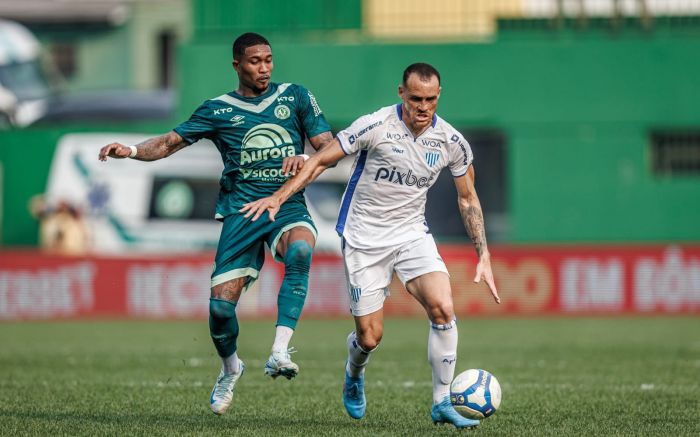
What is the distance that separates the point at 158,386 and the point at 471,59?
16228 millimetres

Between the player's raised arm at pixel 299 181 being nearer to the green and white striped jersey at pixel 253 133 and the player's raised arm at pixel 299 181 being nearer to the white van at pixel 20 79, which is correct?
the green and white striped jersey at pixel 253 133

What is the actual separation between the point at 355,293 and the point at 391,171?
2.96 feet

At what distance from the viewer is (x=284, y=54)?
26.2 metres

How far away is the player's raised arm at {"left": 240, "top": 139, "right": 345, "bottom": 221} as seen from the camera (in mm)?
8344

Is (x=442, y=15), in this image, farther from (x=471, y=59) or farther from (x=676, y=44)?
(x=676, y=44)

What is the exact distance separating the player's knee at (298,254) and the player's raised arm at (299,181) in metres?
0.32

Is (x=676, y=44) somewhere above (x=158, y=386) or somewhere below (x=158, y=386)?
above

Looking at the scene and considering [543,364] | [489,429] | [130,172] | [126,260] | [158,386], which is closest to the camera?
[489,429]

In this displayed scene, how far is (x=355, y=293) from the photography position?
897 cm

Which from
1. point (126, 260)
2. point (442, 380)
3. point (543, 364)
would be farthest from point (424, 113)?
point (126, 260)

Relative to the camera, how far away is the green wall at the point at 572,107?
26.0m

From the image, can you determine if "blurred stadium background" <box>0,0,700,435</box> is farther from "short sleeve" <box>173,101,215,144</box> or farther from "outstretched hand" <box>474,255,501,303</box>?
"outstretched hand" <box>474,255,501,303</box>

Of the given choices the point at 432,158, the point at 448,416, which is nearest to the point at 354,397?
the point at 448,416

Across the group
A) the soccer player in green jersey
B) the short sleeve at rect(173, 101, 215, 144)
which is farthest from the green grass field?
the short sleeve at rect(173, 101, 215, 144)
